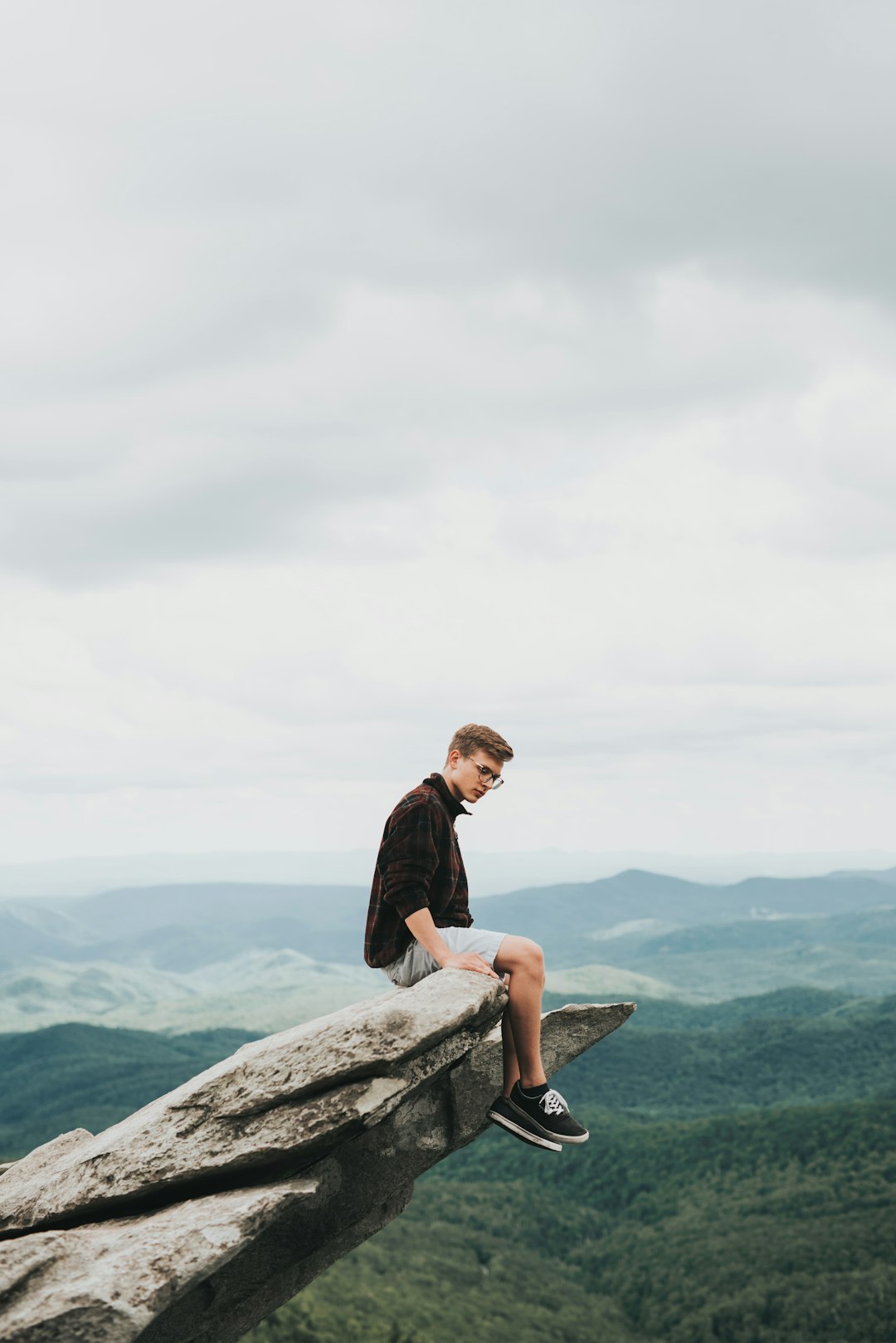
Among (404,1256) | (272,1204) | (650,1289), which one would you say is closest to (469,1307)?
(404,1256)

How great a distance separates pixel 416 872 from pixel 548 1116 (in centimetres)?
356

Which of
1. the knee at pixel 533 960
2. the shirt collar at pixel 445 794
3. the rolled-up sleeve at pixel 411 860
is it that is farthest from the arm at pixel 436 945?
the shirt collar at pixel 445 794

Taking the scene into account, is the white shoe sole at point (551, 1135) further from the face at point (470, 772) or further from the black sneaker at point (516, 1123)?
the face at point (470, 772)

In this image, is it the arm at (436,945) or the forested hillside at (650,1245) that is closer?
the arm at (436,945)

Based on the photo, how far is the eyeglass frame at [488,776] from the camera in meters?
13.2

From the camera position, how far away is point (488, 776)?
523 inches

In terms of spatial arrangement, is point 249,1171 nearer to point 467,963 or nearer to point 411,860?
point 467,963

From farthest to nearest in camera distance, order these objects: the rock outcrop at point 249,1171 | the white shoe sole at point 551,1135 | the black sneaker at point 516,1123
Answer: the black sneaker at point 516,1123, the white shoe sole at point 551,1135, the rock outcrop at point 249,1171

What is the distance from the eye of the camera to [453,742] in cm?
1346

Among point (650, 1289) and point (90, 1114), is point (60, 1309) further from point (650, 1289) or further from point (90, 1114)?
point (90, 1114)

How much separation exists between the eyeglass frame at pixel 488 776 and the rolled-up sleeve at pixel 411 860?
828mm

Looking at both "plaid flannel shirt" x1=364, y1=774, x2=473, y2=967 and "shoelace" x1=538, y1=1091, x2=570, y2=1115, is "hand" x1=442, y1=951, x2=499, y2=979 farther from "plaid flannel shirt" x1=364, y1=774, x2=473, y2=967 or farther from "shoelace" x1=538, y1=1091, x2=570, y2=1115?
"shoelace" x1=538, y1=1091, x2=570, y2=1115

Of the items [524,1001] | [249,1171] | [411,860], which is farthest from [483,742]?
[249,1171]

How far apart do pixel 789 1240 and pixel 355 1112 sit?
12542 cm
